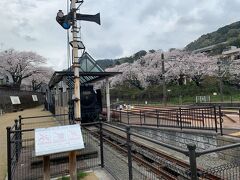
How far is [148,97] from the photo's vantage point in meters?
48.1

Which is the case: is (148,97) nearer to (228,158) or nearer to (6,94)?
(6,94)

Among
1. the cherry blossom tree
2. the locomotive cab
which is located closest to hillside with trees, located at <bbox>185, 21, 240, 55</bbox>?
the cherry blossom tree

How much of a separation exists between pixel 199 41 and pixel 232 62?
54337 millimetres

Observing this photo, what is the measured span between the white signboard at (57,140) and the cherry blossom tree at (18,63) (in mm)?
45796

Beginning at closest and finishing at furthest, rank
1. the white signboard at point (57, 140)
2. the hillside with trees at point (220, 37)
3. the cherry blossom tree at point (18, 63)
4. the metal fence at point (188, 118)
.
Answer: the white signboard at point (57, 140) < the metal fence at point (188, 118) < the cherry blossom tree at point (18, 63) < the hillside with trees at point (220, 37)

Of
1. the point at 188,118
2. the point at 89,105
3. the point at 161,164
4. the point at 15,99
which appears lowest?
the point at 161,164

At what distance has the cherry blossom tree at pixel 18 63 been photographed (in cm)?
4903

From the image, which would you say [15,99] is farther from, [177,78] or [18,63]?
[177,78]

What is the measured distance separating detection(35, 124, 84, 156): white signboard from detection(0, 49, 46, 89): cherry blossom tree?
45796 mm

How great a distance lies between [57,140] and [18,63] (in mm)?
48379

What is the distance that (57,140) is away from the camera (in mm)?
5062

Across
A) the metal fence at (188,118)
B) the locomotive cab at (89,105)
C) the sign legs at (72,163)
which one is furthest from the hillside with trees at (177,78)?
the sign legs at (72,163)

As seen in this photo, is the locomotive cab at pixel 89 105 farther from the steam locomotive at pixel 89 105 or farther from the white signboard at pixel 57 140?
the white signboard at pixel 57 140

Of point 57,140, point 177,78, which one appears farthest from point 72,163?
point 177,78
